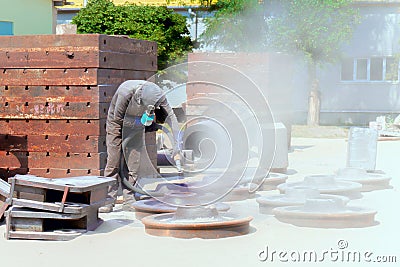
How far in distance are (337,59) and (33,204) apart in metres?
20.7

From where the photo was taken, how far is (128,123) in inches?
393

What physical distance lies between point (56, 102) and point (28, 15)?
1262cm

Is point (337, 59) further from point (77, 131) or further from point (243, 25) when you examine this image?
point (77, 131)

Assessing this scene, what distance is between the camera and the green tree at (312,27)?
85.6 ft

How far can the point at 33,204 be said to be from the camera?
8.32m

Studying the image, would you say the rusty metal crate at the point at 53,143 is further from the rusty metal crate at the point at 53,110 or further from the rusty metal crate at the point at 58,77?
the rusty metal crate at the point at 58,77

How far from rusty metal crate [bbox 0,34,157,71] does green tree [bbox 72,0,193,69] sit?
43.2ft

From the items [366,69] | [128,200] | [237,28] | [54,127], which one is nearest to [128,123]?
[128,200]

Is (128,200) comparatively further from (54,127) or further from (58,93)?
(58,93)

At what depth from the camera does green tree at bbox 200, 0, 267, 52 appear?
84.3 feet

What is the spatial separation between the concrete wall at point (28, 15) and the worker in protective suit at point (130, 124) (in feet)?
40.6

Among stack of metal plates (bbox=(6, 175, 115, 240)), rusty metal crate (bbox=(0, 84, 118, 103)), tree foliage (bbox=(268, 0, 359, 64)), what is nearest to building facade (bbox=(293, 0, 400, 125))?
tree foliage (bbox=(268, 0, 359, 64))

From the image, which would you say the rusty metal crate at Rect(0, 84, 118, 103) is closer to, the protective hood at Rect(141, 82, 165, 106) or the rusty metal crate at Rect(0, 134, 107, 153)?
the rusty metal crate at Rect(0, 134, 107, 153)

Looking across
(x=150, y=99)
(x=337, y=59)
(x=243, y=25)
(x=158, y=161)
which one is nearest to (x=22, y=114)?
(x=150, y=99)
